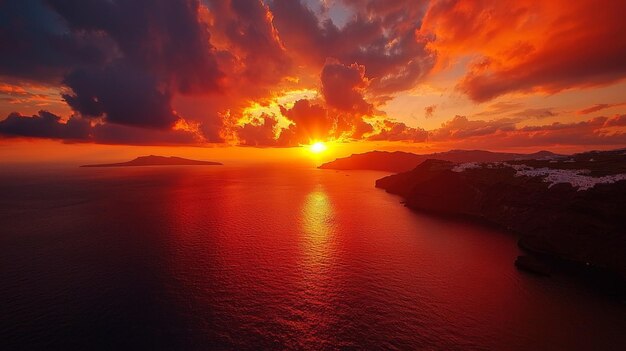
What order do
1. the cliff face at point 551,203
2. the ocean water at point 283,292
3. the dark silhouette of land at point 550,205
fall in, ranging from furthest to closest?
the cliff face at point 551,203
the dark silhouette of land at point 550,205
the ocean water at point 283,292

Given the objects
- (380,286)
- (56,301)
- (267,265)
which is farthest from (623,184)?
(56,301)

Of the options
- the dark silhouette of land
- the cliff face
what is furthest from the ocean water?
the cliff face

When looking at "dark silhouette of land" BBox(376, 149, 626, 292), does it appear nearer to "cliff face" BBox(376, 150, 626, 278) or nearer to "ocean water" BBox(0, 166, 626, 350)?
"cliff face" BBox(376, 150, 626, 278)

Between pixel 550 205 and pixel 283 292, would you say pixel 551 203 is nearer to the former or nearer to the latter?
pixel 550 205

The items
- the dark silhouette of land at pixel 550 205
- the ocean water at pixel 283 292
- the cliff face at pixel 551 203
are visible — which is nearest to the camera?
the ocean water at pixel 283 292

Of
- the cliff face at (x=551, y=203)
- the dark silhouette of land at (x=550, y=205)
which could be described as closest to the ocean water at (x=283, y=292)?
the dark silhouette of land at (x=550, y=205)

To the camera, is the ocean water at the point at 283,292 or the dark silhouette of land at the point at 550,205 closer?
the ocean water at the point at 283,292

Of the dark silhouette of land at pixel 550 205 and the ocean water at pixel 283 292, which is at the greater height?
the dark silhouette of land at pixel 550 205

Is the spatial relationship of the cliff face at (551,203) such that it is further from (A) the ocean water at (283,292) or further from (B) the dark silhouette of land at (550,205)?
(A) the ocean water at (283,292)

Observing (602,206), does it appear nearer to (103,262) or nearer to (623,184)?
(623,184)
